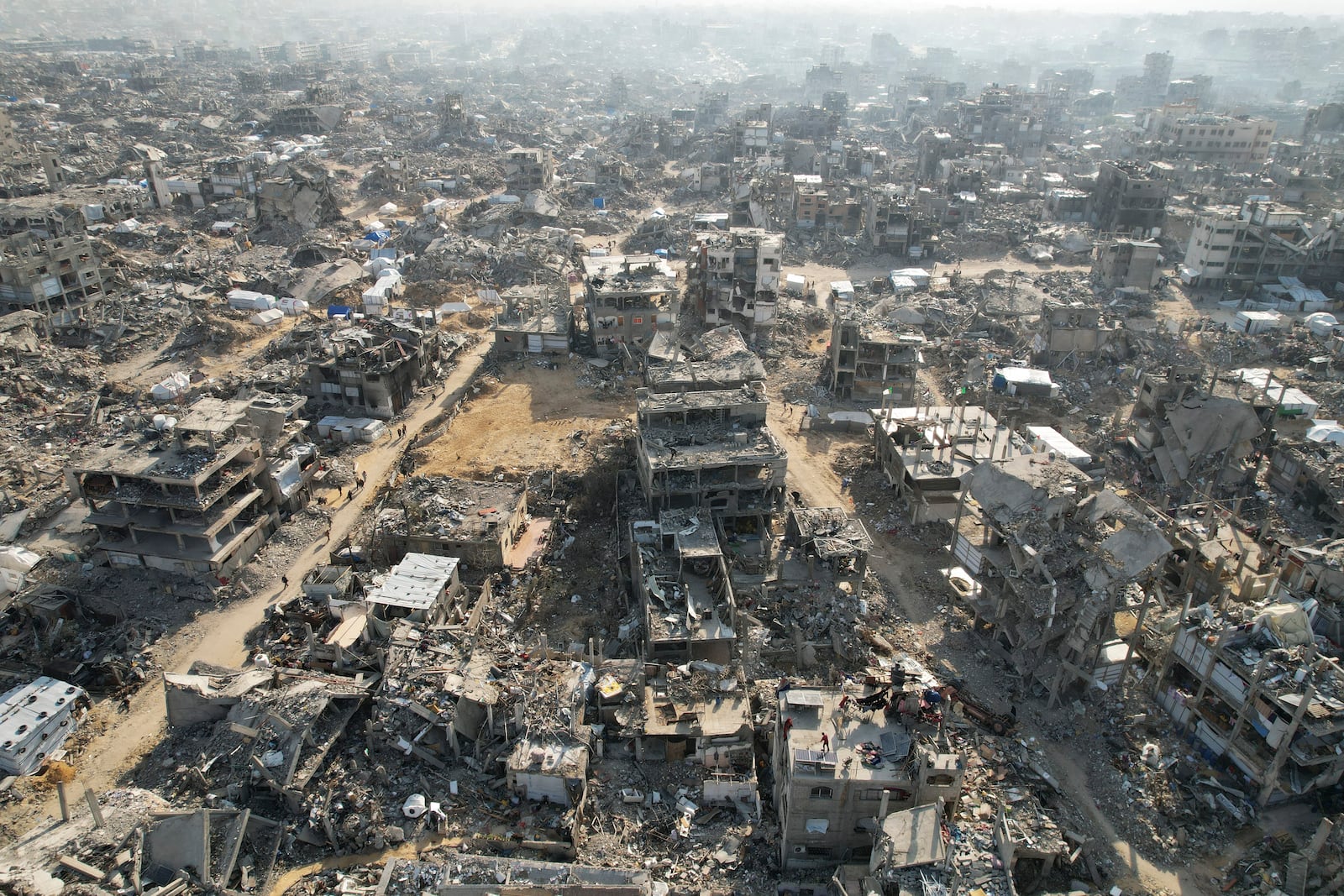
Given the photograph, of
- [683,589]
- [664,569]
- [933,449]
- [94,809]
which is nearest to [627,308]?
[933,449]

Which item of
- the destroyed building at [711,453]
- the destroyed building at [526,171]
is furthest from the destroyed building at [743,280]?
the destroyed building at [526,171]

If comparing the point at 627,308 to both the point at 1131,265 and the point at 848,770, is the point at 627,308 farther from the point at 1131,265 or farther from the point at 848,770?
the point at 1131,265

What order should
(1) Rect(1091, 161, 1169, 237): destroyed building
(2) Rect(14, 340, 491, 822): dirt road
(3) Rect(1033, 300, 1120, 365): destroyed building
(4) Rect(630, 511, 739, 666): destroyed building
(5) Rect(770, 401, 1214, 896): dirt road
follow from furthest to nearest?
1. (1) Rect(1091, 161, 1169, 237): destroyed building
2. (3) Rect(1033, 300, 1120, 365): destroyed building
3. (4) Rect(630, 511, 739, 666): destroyed building
4. (2) Rect(14, 340, 491, 822): dirt road
5. (5) Rect(770, 401, 1214, 896): dirt road

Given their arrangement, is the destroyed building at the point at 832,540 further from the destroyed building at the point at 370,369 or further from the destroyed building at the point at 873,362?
the destroyed building at the point at 370,369

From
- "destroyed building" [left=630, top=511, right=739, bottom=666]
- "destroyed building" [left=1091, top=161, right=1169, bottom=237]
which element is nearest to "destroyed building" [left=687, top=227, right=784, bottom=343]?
"destroyed building" [left=630, top=511, right=739, bottom=666]

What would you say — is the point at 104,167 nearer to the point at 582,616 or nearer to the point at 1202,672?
the point at 582,616

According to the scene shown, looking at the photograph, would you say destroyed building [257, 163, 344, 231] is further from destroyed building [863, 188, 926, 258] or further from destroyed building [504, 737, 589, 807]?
destroyed building [504, 737, 589, 807]
